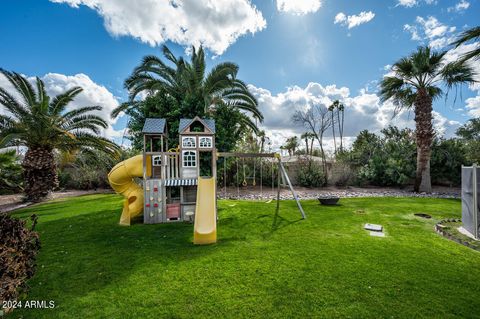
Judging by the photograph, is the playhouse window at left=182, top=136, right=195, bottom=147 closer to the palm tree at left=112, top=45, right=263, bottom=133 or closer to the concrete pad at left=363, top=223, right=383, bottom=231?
the palm tree at left=112, top=45, right=263, bottom=133

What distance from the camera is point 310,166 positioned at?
16906mm

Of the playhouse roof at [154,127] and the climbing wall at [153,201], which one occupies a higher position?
the playhouse roof at [154,127]

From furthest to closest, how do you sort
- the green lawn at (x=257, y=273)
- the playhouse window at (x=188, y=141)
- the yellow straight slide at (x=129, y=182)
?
the playhouse window at (x=188, y=141), the yellow straight slide at (x=129, y=182), the green lawn at (x=257, y=273)

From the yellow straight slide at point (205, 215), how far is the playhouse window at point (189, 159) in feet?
4.43

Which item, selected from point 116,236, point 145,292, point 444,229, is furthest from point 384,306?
point 116,236

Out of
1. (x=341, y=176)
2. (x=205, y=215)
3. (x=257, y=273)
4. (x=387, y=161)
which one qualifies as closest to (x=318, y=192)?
(x=341, y=176)

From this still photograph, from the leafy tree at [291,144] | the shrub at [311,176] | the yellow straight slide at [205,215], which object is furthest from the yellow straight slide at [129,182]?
the leafy tree at [291,144]

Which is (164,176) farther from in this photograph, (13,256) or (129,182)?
(13,256)

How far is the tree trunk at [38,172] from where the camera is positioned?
11.5 m

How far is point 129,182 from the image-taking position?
7898 millimetres

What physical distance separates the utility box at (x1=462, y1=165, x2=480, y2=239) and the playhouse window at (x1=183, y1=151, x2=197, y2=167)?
26.0ft

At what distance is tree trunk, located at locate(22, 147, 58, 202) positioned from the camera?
454 inches

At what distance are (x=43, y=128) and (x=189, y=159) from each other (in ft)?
29.5

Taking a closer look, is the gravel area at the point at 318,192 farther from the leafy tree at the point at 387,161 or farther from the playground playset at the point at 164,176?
the playground playset at the point at 164,176
